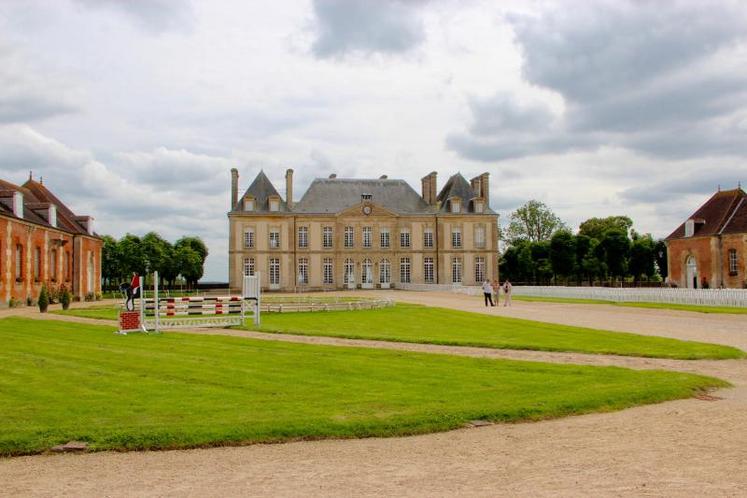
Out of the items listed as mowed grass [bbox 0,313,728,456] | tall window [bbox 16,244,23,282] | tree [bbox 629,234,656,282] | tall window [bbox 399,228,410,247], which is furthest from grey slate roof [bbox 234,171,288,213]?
mowed grass [bbox 0,313,728,456]

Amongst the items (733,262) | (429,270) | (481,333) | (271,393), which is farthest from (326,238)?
(271,393)

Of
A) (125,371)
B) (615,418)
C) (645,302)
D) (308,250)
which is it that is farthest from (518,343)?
(308,250)

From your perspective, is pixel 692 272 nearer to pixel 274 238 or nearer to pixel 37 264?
pixel 274 238

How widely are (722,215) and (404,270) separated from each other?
26.7m

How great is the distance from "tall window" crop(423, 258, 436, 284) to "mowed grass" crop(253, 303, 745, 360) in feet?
123

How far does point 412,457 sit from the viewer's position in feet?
19.5

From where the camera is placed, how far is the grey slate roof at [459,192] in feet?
208

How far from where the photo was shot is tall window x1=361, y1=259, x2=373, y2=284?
6184 centimetres

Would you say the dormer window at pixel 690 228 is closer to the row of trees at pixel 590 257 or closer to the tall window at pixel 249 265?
the row of trees at pixel 590 257

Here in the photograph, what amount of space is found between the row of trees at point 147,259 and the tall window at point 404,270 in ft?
63.8

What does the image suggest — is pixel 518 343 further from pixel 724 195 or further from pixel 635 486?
pixel 724 195

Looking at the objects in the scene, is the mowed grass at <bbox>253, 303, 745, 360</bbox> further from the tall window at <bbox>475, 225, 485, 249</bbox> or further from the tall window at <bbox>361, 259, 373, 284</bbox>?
the tall window at <bbox>475, 225, 485, 249</bbox>

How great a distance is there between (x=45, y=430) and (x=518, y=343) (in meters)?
9.99

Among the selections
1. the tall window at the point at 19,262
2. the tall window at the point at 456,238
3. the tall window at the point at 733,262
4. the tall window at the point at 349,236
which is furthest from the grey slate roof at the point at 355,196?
the tall window at the point at 19,262
